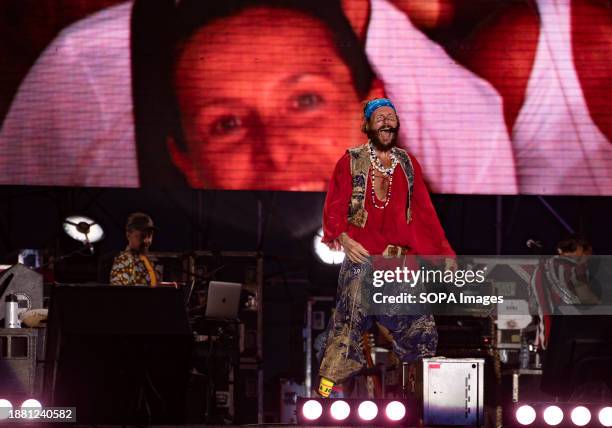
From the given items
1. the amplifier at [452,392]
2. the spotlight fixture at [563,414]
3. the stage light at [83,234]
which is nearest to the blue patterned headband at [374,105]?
the amplifier at [452,392]

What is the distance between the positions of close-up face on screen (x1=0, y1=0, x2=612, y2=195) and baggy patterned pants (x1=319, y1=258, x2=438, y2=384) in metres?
4.53

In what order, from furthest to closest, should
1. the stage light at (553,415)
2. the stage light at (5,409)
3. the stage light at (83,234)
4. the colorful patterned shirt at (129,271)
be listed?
the stage light at (83,234) < the colorful patterned shirt at (129,271) < the stage light at (553,415) < the stage light at (5,409)

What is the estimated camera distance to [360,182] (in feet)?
17.8

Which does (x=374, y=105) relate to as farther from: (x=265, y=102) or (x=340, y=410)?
(x=265, y=102)

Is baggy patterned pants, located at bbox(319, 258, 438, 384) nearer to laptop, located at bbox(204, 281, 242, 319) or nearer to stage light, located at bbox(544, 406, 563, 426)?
stage light, located at bbox(544, 406, 563, 426)

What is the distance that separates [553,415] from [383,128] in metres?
1.55

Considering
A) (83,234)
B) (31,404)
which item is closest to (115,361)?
(31,404)

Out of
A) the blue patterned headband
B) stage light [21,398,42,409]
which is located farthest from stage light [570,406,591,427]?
stage light [21,398,42,409]

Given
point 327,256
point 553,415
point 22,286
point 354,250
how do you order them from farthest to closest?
point 327,256 → point 22,286 → point 354,250 → point 553,415

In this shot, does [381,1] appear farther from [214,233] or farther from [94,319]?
[94,319]

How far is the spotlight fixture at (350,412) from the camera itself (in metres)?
4.97

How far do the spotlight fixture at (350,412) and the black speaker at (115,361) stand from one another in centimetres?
59

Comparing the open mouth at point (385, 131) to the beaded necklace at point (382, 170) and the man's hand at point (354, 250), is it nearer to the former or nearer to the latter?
the beaded necklace at point (382, 170)

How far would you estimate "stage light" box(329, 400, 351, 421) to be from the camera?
16.3ft
